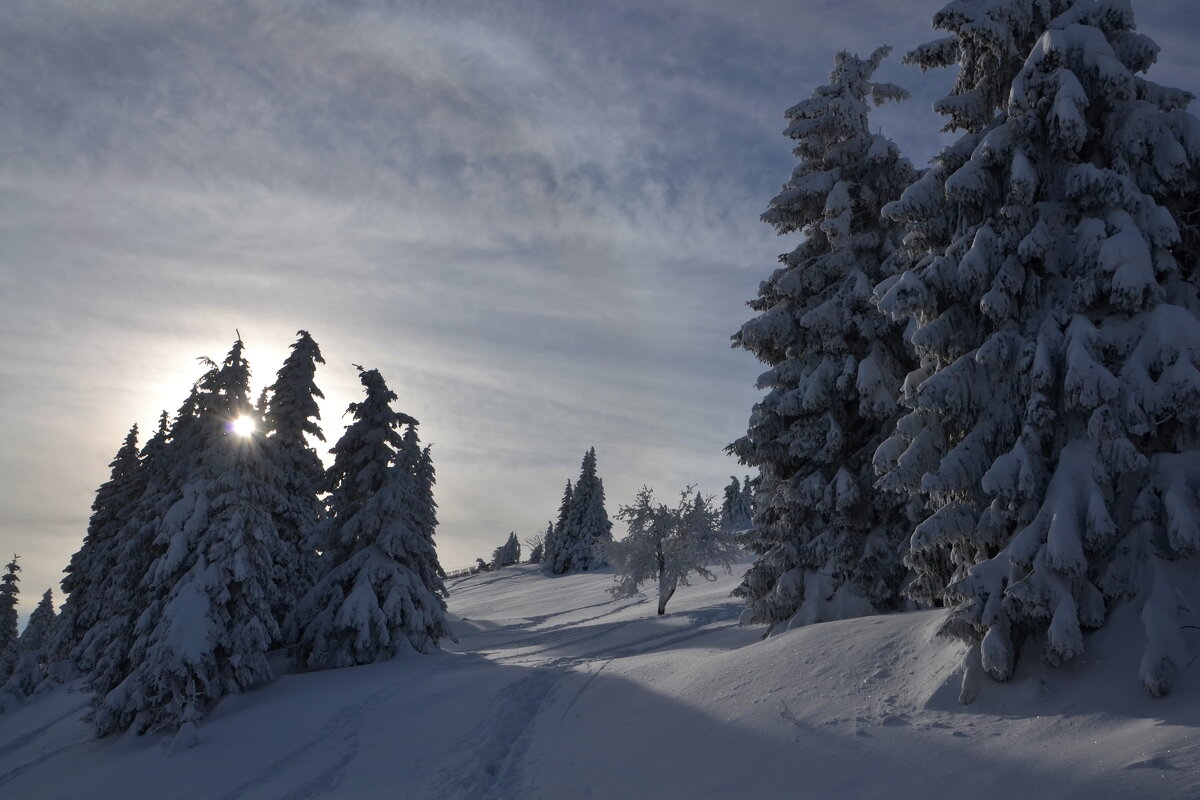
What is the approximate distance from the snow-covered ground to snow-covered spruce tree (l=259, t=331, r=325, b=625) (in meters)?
6.87

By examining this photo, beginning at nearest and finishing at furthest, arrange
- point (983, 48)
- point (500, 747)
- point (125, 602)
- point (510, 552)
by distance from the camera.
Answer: point (983, 48)
point (500, 747)
point (125, 602)
point (510, 552)

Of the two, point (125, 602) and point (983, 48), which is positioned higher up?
point (983, 48)

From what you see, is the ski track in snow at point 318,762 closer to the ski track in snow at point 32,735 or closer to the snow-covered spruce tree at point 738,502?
the ski track in snow at point 32,735

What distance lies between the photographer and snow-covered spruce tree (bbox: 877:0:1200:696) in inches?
356

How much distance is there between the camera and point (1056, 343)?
400 inches

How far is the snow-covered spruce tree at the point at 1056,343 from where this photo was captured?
9.03 m

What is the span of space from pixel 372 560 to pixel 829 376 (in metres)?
17.3

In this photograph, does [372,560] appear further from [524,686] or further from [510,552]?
[510,552]

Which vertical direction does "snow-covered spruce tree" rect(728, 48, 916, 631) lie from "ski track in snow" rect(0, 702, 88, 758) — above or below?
above

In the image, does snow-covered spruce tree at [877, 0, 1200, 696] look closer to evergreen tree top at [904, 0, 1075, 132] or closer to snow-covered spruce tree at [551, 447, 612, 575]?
evergreen tree top at [904, 0, 1075, 132]

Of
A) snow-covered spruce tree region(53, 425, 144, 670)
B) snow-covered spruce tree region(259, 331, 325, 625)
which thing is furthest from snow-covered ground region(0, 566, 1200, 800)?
snow-covered spruce tree region(53, 425, 144, 670)

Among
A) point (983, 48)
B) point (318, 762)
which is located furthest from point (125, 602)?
point (983, 48)

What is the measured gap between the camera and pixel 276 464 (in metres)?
28.8

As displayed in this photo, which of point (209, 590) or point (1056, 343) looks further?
point (209, 590)
